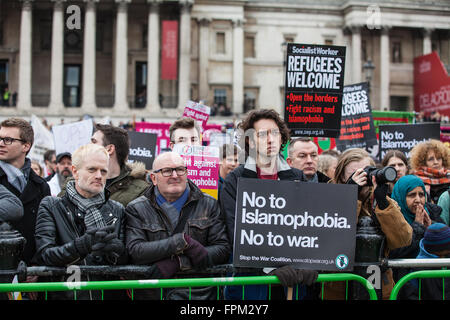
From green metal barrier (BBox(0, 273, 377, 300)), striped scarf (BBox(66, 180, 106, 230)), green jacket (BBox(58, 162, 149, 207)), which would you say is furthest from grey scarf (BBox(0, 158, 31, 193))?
green metal barrier (BBox(0, 273, 377, 300))

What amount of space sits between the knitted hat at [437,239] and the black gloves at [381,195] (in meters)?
0.76

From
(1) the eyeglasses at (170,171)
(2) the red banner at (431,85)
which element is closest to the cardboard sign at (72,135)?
(1) the eyeglasses at (170,171)

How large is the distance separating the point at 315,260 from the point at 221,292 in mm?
709

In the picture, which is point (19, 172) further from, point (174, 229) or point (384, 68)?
point (384, 68)

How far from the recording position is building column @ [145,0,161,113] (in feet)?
126

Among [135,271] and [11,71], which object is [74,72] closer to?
[11,71]

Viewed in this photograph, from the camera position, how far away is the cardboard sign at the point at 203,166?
20.4 feet

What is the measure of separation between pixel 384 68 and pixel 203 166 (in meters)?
41.7

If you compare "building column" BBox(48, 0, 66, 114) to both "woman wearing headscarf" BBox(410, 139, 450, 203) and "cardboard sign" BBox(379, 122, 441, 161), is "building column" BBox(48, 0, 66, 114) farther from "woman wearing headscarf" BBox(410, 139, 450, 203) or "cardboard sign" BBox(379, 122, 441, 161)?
"woman wearing headscarf" BBox(410, 139, 450, 203)

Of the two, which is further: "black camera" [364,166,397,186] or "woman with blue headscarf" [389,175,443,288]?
"woman with blue headscarf" [389,175,443,288]

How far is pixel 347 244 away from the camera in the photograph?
3.64 metres

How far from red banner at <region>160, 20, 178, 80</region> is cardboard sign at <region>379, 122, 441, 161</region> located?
29050mm

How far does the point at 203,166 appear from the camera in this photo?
20.7 feet
